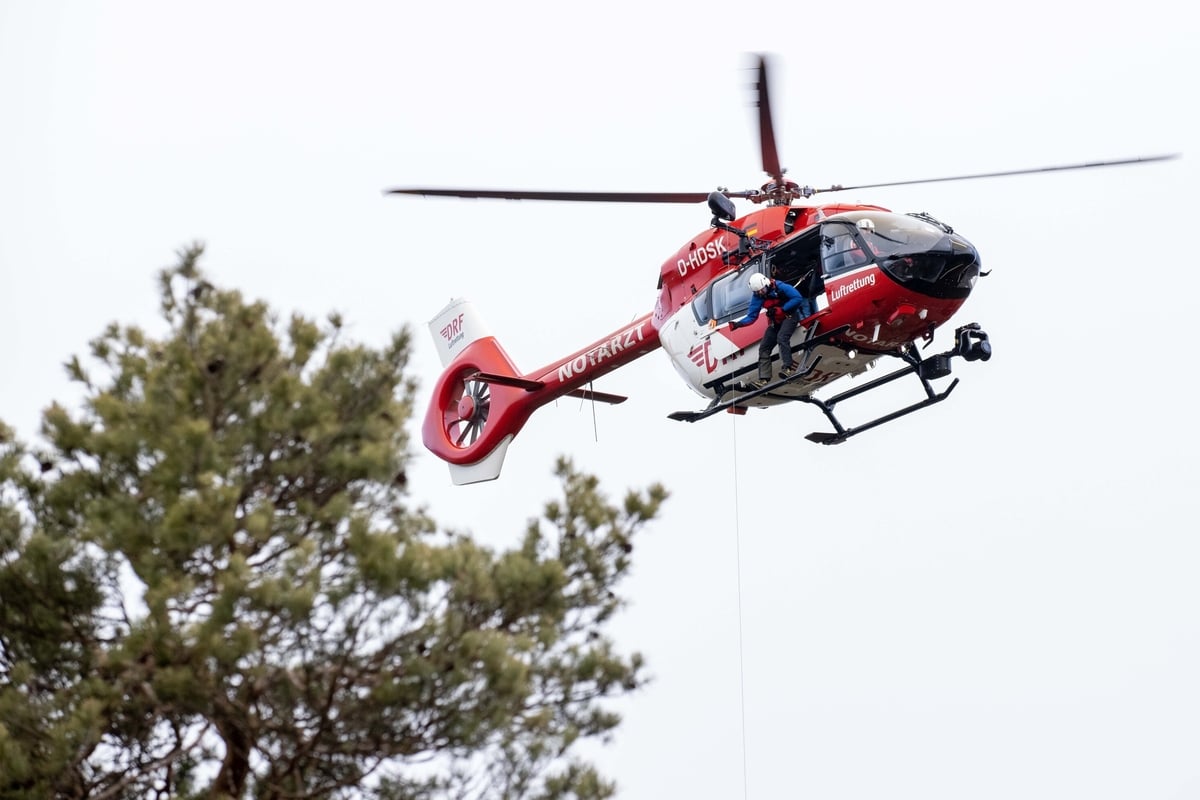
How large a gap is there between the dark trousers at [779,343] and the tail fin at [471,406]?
5.36 meters

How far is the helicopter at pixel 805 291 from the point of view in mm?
15148

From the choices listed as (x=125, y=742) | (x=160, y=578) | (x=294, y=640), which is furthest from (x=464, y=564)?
(x=125, y=742)

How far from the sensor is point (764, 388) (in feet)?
52.9

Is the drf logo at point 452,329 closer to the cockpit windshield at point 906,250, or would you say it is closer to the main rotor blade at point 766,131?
the main rotor blade at point 766,131

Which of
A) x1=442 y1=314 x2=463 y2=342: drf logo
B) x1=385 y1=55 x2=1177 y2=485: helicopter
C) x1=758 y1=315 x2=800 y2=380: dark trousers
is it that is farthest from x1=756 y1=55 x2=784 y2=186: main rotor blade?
x1=442 y1=314 x2=463 y2=342: drf logo

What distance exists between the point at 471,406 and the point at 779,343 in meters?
6.88

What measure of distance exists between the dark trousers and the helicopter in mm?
96

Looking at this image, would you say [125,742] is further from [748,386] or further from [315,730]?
[748,386]

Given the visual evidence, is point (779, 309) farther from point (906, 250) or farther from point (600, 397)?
point (600, 397)

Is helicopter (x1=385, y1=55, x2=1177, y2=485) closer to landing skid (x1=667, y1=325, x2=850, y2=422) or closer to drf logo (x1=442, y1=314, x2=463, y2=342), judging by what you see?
landing skid (x1=667, y1=325, x2=850, y2=422)

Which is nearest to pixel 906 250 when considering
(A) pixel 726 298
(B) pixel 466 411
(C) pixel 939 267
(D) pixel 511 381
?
(C) pixel 939 267

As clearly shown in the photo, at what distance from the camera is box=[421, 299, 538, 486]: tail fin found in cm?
2106

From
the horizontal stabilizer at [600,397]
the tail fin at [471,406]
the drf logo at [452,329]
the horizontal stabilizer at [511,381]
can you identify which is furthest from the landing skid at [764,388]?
the drf logo at [452,329]

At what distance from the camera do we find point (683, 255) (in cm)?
1744
